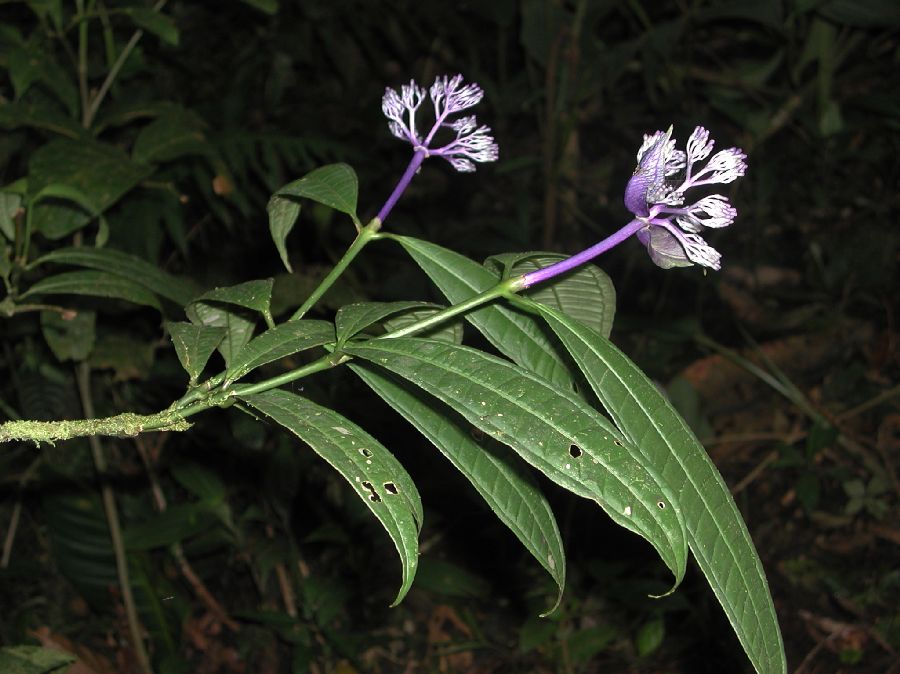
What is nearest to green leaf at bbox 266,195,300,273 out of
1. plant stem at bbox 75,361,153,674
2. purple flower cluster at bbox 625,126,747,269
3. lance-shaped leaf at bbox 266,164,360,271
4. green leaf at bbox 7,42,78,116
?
lance-shaped leaf at bbox 266,164,360,271

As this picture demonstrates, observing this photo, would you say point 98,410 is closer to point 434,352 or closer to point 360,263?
point 360,263

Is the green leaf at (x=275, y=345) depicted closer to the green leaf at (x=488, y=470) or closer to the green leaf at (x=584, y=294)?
the green leaf at (x=488, y=470)

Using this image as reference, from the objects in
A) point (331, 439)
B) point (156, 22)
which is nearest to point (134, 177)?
point (156, 22)

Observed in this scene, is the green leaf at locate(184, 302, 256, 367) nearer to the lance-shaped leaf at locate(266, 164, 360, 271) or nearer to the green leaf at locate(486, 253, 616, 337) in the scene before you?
the lance-shaped leaf at locate(266, 164, 360, 271)

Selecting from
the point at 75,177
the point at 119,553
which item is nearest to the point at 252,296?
the point at 75,177

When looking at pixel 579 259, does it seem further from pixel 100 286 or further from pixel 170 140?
pixel 170 140

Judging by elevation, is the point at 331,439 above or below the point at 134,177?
below

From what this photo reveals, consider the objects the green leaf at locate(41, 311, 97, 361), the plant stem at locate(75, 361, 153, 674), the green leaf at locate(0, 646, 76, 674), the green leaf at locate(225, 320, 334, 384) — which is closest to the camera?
the green leaf at locate(225, 320, 334, 384)
